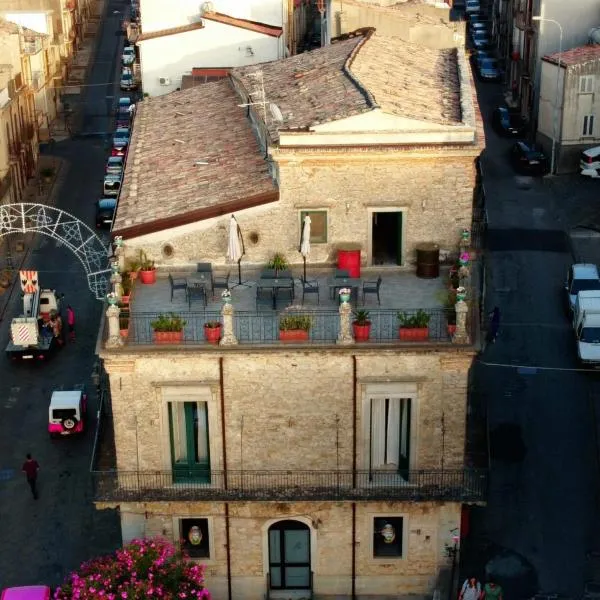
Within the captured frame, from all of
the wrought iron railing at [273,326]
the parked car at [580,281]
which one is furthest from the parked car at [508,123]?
the wrought iron railing at [273,326]

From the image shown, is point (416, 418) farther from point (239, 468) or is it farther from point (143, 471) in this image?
point (143, 471)

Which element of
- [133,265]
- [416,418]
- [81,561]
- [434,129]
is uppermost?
[434,129]

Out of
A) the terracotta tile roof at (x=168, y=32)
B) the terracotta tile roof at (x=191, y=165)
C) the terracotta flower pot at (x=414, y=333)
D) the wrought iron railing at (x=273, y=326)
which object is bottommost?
the wrought iron railing at (x=273, y=326)

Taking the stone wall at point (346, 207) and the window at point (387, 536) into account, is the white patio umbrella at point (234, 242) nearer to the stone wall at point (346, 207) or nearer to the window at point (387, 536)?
the stone wall at point (346, 207)

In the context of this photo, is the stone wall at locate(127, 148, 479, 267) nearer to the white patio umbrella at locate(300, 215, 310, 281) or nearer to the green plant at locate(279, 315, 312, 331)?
the white patio umbrella at locate(300, 215, 310, 281)

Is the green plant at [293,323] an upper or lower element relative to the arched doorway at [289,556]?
upper

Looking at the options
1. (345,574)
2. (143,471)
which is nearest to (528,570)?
(345,574)
